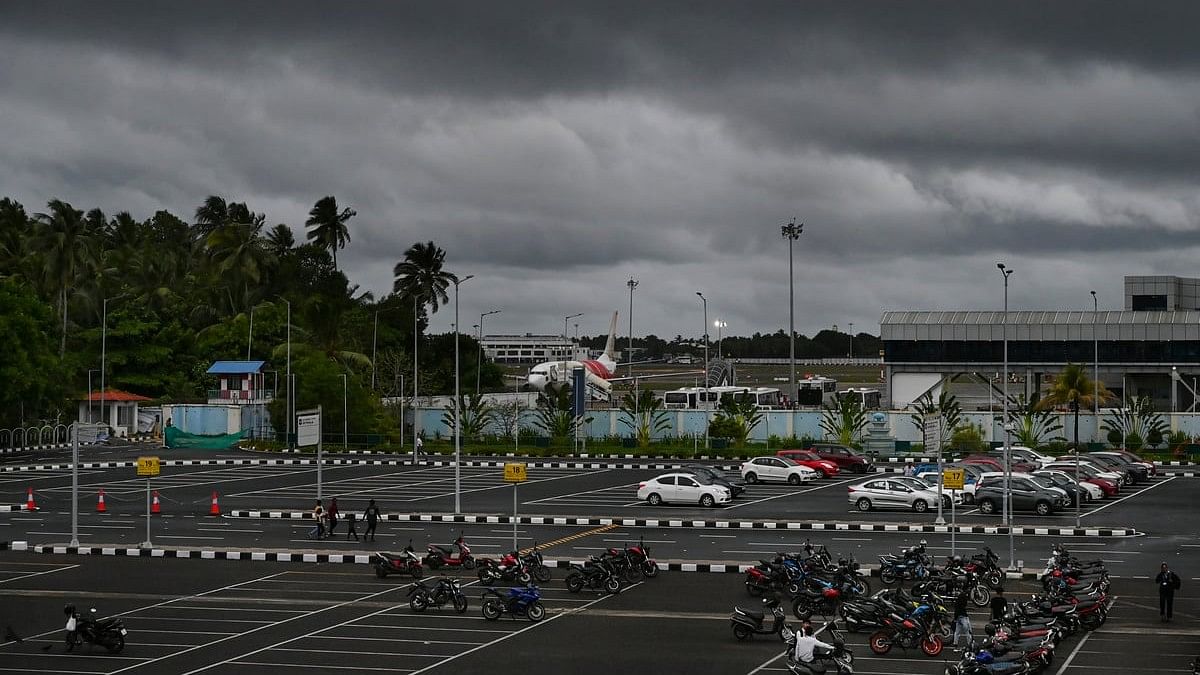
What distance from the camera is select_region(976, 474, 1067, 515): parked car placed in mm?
49688

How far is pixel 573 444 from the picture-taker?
86250mm

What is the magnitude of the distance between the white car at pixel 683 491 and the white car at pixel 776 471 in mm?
9421

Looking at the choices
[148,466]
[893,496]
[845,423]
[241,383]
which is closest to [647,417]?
[845,423]

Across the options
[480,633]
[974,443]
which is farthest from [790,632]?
[974,443]

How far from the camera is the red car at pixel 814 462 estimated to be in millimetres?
65438

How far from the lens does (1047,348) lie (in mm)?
102812

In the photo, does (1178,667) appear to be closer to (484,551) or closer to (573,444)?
(484,551)

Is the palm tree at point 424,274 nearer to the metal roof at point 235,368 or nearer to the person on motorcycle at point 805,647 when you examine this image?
the metal roof at point 235,368

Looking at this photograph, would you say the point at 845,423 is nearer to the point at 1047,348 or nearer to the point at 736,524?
the point at 1047,348

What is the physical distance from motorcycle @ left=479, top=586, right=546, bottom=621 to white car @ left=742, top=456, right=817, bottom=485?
33941 millimetres

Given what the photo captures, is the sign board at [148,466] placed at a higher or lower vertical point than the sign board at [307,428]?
lower

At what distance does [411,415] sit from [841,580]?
66678mm

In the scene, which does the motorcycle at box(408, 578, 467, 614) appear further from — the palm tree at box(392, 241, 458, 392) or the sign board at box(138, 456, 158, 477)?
the palm tree at box(392, 241, 458, 392)

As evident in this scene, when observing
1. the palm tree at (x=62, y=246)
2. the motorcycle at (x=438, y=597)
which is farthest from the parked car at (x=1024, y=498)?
the palm tree at (x=62, y=246)
